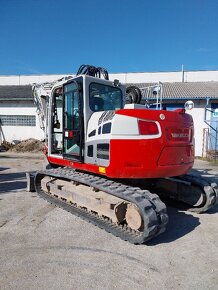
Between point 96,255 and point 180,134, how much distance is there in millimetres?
2516

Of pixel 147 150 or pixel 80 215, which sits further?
pixel 80 215

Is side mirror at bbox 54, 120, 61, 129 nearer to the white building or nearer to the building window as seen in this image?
the white building

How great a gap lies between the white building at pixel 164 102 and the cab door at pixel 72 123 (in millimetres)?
13475

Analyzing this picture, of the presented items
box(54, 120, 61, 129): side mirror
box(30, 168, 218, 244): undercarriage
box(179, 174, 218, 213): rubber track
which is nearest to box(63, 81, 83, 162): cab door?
box(30, 168, 218, 244): undercarriage

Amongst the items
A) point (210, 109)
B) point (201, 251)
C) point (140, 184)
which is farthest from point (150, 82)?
point (201, 251)

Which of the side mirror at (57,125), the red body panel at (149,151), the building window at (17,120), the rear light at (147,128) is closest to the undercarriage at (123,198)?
the red body panel at (149,151)

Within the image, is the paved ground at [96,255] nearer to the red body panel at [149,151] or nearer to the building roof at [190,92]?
the red body panel at [149,151]

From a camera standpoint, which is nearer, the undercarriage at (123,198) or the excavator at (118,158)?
the undercarriage at (123,198)

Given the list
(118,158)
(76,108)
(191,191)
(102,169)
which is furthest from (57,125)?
(191,191)

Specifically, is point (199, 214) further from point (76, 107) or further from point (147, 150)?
point (76, 107)

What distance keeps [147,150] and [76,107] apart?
5.99ft

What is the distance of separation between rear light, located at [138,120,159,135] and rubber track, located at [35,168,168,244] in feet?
3.20

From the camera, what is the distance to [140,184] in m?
6.27

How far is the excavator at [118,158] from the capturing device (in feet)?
15.6
